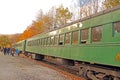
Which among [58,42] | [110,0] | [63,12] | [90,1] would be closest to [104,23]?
[58,42]

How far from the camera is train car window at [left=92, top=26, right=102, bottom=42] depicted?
10.5 m

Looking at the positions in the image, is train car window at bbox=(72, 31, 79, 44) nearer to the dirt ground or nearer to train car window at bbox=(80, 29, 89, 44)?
train car window at bbox=(80, 29, 89, 44)

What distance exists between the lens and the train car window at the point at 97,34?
1046cm

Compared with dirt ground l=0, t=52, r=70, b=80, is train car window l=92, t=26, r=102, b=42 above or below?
above

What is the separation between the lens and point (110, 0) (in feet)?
96.6

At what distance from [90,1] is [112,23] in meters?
36.8

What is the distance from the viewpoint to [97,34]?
10.7 meters

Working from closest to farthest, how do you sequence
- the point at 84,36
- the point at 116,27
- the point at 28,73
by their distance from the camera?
the point at 116,27, the point at 84,36, the point at 28,73

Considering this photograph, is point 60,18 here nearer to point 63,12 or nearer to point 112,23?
point 63,12

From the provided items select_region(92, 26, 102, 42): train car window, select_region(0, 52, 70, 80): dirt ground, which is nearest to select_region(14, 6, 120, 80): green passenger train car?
select_region(92, 26, 102, 42): train car window

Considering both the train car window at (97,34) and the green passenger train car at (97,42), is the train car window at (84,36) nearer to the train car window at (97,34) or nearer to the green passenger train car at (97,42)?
the green passenger train car at (97,42)

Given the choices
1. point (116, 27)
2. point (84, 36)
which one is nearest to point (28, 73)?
point (84, 36)

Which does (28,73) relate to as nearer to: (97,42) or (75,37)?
(75,37)

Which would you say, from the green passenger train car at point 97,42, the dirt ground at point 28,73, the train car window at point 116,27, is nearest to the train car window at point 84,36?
the green passenger train car at point 97,42
